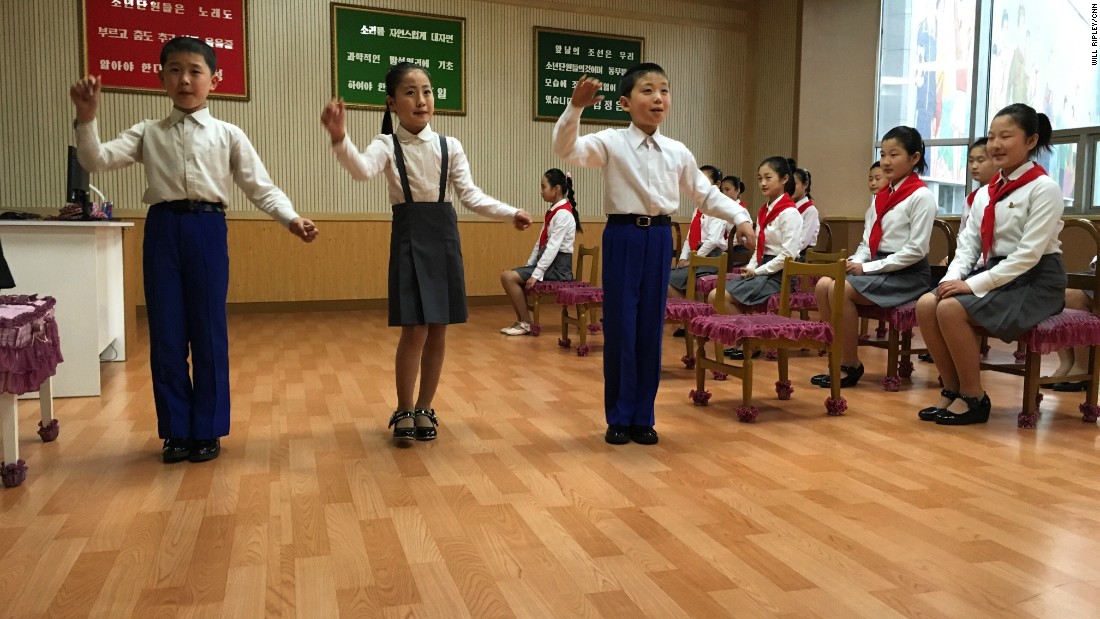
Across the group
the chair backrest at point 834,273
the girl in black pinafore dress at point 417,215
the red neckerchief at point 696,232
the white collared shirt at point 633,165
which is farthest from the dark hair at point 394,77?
the red neckerchief at point 696,232

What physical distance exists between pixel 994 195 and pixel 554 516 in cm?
237

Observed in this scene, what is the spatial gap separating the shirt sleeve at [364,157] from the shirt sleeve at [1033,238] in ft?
7.53

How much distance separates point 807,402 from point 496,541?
2180 mm

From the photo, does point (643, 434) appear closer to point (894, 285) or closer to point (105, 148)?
point (894, 285)

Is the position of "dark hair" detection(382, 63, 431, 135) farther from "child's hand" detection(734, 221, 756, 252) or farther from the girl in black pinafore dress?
"child's hand" detection(734, 221, 756, 252)

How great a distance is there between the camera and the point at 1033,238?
3.30 m

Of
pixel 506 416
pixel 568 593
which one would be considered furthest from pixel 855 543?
pixel 506 416

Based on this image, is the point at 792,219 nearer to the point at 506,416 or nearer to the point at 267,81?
the point at 506,416

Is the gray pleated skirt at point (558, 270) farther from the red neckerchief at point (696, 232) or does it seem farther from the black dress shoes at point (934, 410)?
the black dress shoes at point (934, 410)

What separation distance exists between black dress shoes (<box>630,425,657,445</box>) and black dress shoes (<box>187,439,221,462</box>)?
4.68 feet

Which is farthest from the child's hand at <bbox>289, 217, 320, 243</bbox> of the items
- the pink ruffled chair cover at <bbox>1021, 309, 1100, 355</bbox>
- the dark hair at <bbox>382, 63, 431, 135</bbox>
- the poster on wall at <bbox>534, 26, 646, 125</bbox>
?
the poster on wall at <bbox>534, 26, 646, 125</bbox>

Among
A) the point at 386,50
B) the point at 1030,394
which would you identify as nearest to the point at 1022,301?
the point at 1030,394

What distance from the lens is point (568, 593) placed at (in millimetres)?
1783

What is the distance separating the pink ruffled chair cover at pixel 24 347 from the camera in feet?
7.85
